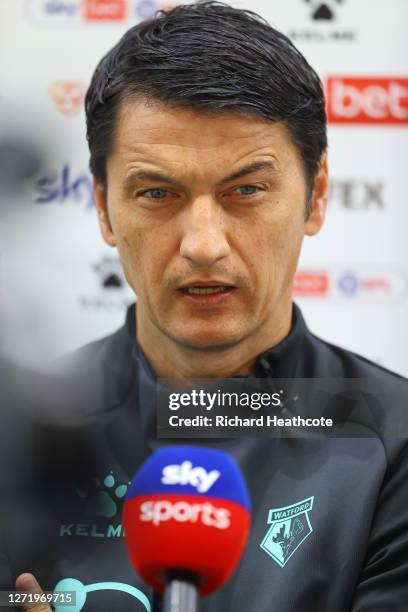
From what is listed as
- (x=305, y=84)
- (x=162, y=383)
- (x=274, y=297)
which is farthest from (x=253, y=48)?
(x=162, y=383)

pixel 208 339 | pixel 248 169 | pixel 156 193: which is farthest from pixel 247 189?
pixel 208 339

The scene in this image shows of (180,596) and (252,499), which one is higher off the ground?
(180,596)

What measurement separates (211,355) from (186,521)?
2.23 feet

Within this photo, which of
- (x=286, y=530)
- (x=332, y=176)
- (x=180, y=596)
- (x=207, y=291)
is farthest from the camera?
(x=332, y=176)

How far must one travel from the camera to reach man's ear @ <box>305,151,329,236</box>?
157cm

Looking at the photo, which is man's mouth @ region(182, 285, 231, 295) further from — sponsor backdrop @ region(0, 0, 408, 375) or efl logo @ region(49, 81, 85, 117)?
efl logo @ region(49, 81, 85, 117)

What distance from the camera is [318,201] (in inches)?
63.1

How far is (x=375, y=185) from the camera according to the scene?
6.85 feet

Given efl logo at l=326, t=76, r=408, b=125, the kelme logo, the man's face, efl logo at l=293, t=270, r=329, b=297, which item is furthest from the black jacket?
efl logo at l=326, t=76, r=408, b=125

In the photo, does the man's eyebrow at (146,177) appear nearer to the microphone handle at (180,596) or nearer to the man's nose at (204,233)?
the man's nose at (204,233)

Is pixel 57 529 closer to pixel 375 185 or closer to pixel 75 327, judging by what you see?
pixel 75 327

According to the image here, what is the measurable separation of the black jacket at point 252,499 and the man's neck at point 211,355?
0.11ft

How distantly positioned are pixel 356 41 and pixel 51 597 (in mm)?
1383

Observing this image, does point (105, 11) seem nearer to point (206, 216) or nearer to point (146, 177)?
point (146, 177)
